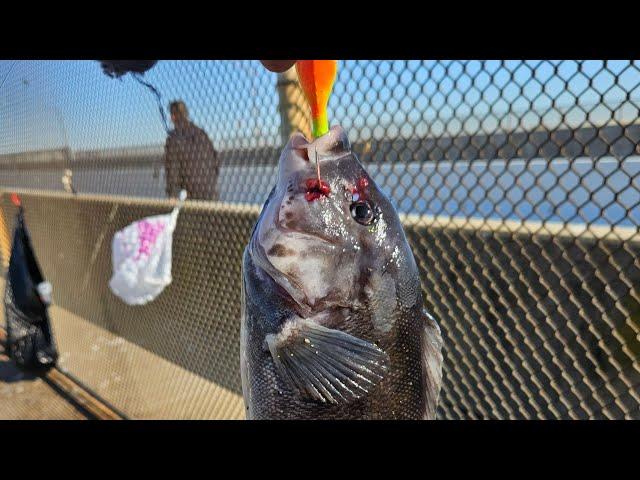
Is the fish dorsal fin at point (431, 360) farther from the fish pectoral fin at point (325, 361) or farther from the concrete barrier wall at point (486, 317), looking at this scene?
the concrete barrier wall at point (486, 317)

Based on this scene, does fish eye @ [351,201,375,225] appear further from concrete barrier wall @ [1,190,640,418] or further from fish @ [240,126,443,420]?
concrete barrier wall @ [1,190,640,418]

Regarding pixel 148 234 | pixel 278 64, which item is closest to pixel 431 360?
pixel 278 64

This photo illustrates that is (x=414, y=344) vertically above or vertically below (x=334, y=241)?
below

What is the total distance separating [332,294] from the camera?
143cm

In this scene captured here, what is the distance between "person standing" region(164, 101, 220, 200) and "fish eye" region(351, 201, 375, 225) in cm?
261

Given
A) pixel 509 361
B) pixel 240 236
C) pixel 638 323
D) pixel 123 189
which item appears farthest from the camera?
pixel 123 189

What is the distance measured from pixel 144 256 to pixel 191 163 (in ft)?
3.46

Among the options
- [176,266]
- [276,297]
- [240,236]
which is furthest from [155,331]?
[276,297]

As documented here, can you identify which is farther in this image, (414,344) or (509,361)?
(509,361)

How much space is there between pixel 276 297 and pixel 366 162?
189 cm

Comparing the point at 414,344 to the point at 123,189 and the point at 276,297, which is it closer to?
the point at 276,297

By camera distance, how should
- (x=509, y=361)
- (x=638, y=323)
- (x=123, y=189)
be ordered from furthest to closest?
(x=123, y=189) → (x=509, y=361) → (x=638, y=323)

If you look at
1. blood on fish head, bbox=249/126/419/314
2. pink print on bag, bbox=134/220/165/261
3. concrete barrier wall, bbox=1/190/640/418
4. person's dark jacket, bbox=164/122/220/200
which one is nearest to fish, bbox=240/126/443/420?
blood on fish head, bbox=249/126/419/314

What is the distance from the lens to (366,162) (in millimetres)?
3143
